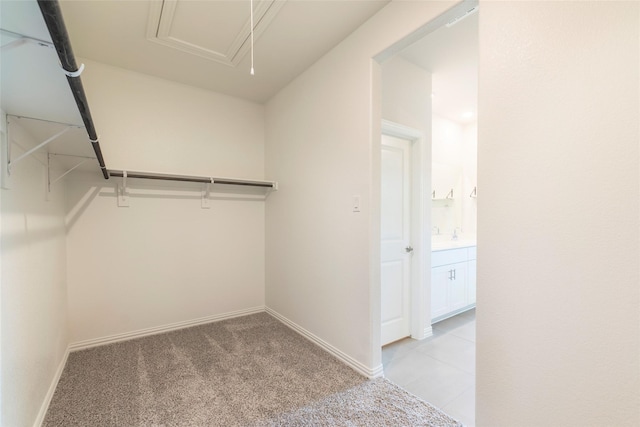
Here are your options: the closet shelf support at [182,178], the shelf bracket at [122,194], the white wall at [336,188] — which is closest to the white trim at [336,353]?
the white wall at [336,188]

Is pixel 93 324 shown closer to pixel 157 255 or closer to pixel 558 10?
pixel 157 255

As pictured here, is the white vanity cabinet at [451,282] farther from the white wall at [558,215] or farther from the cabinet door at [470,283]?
the white wall at [558,215]

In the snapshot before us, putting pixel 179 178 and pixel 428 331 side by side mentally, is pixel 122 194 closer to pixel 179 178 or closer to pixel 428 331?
pixel 179 178

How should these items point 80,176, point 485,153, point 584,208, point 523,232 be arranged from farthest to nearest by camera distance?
point 80,176 < point 485,153 < point 523,232 < point 584,208

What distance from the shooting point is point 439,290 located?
118 inches

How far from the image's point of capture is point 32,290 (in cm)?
147

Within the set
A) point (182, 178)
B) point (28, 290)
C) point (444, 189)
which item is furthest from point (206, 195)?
point (444, 189)

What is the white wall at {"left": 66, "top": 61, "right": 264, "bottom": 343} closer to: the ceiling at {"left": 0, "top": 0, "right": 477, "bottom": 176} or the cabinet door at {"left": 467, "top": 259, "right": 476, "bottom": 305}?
the ceiling at {"left": 0, "top": 0, "right": 477, "bottom": 176}

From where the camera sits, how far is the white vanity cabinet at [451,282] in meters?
2.95

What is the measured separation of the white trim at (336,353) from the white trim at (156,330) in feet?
1.56

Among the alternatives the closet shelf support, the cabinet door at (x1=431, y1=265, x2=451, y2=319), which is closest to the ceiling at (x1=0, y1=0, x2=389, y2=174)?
the closet shelf support

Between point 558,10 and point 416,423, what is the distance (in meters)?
2.04

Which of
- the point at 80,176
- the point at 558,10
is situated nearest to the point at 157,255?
the point at 80,176

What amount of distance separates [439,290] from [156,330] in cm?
293
